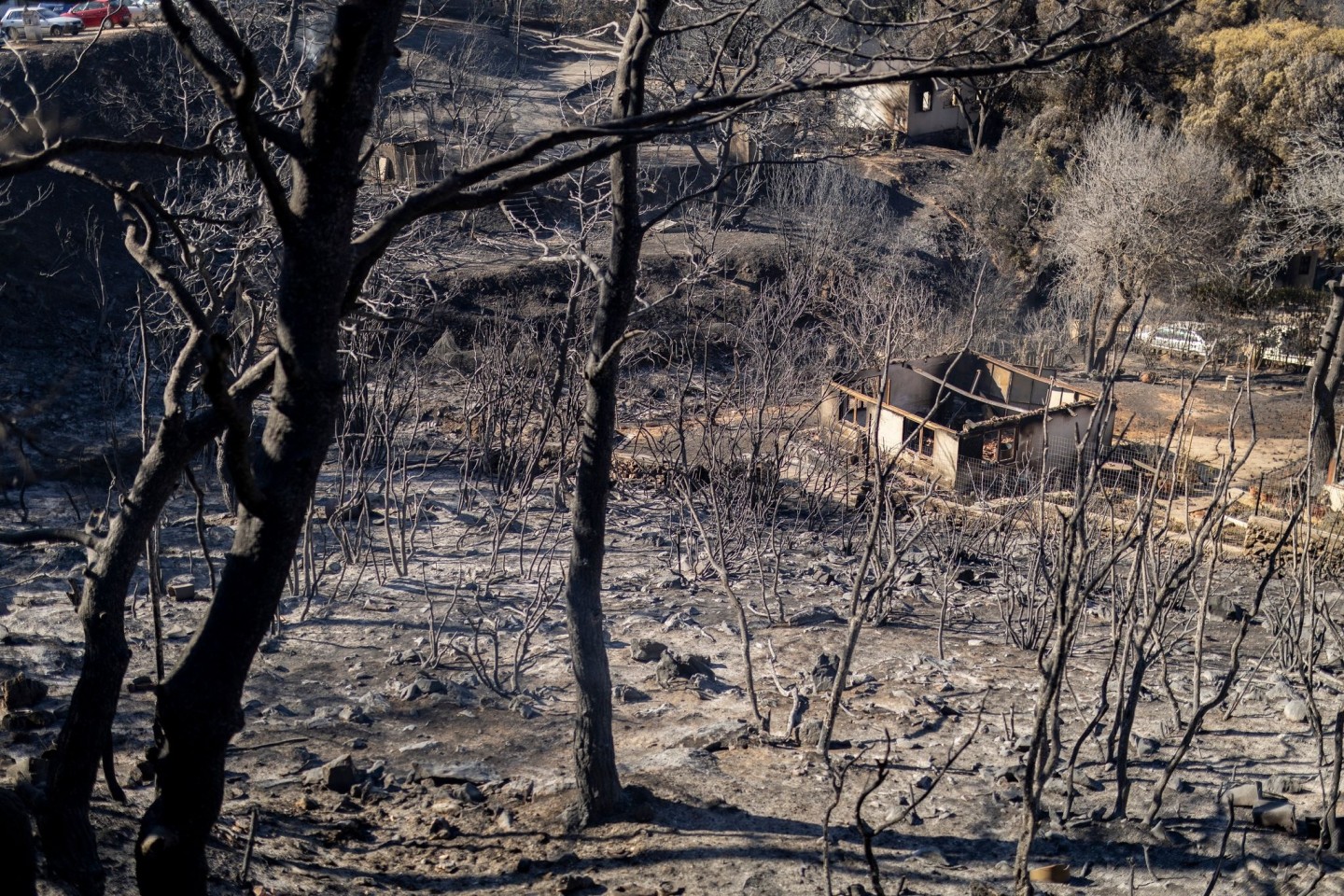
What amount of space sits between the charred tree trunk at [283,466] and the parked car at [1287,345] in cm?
2601

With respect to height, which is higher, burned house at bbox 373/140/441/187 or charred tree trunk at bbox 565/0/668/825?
burned house at bbox 373/140/441/187

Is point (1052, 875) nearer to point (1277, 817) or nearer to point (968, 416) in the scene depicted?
point (1277, 817)

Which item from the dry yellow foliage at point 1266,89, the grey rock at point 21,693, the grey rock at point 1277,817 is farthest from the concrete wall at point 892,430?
the dry yellow foliage at point 1266,89

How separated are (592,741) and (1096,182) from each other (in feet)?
72.6

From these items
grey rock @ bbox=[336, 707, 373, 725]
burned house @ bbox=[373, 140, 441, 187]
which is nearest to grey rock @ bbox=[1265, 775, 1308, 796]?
grey rock @ bbox=[336, 707, 373, 725]

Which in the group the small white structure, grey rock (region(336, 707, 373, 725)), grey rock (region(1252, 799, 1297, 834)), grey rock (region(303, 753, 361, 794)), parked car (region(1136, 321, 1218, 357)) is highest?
the small white structure

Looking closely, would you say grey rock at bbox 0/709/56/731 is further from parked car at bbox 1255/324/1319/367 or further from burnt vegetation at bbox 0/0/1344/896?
parked car at bbox 1255/324/1319/367

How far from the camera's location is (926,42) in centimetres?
2670

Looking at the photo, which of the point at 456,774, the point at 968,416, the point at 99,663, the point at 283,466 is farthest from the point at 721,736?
the point at 968,416

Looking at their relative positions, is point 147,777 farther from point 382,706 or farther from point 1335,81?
point 1335,81

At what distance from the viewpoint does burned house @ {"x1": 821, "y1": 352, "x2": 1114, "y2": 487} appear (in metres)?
13.7

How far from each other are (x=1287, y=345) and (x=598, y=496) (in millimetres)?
24689

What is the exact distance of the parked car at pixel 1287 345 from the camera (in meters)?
25.1

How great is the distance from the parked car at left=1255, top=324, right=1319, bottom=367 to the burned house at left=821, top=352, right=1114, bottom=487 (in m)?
11.0
